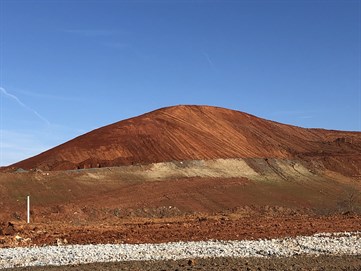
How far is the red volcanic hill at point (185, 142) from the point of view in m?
53.2

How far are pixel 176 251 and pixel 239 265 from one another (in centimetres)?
355

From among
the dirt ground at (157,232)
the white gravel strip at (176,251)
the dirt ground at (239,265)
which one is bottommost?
the dirt ground at (239,265)

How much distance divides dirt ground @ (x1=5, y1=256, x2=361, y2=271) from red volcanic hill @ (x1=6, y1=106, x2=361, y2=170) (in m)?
36.5

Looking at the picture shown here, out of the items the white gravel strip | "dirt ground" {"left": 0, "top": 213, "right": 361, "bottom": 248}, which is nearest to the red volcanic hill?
"dirt ground" {"left": 0, "top": 213, "right": 361, "bottom": 248}

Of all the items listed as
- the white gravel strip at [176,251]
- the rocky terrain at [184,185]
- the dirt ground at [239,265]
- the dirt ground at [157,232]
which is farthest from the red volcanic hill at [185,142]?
the dirt ground at [239,265]

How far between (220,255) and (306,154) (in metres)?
49.7

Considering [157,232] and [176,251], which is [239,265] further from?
[157,232]

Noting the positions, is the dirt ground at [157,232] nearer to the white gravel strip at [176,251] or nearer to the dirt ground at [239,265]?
the white gravel strip at [176,251]

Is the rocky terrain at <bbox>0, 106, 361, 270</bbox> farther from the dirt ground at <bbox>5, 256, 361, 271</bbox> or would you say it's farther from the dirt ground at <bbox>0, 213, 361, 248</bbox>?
the dirt ground at <bbox>5, 256, 361, 271</bbox>

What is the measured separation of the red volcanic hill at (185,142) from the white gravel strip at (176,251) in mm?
32671

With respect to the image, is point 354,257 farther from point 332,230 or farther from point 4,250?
point 4,250

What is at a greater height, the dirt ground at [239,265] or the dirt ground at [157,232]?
the dirt ground at [157,232]

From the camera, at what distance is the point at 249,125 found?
229 feet

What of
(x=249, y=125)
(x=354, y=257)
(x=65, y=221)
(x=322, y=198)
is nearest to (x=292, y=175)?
(x=322, y=198)
